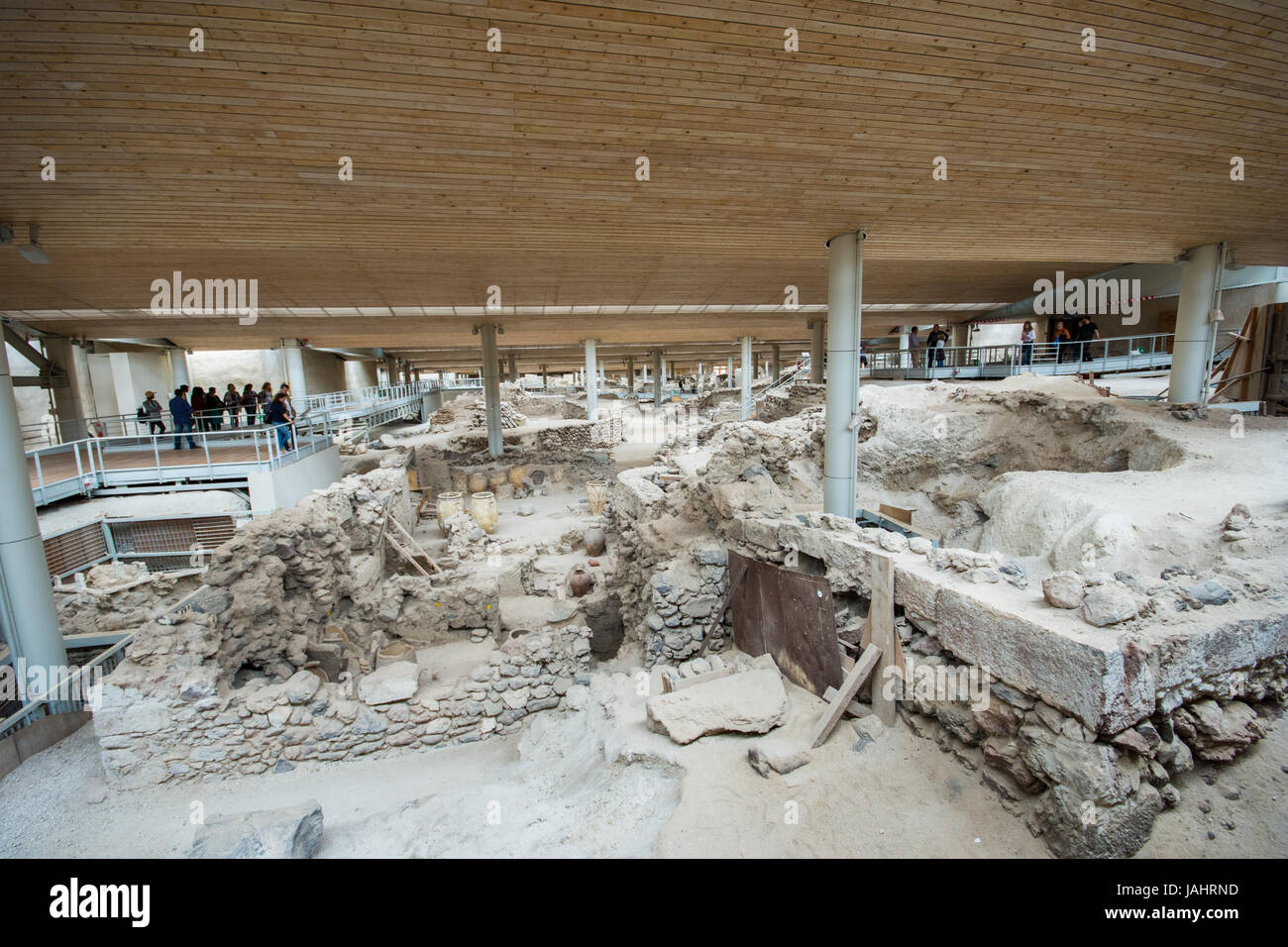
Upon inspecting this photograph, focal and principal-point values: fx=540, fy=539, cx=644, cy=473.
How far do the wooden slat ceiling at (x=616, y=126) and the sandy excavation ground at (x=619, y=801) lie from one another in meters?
5.21

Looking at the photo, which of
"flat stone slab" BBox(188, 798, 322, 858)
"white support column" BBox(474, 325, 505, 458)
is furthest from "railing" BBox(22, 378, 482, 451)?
"flat stone slab" BBox(188, 798, 322, 858)

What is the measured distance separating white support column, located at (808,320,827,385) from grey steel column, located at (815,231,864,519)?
40.5 feet

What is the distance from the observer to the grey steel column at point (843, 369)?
298 inches

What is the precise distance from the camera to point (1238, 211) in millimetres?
8211

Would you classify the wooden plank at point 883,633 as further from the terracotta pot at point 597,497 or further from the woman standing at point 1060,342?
the woman standing at point 1060,342

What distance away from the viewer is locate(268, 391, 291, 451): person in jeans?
11176 millimetres

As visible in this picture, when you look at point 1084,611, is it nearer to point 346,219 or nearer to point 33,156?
point 346,219

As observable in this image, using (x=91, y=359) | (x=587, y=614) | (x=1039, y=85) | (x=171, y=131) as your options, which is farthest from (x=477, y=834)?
(x=91, y=359)

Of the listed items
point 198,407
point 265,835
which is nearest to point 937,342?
point 265,835

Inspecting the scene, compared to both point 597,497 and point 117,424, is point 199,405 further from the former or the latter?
point 597,497

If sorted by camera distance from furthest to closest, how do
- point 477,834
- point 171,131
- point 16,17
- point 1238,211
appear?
point 1238,211, point 477,834, point 171,131, point 16,17

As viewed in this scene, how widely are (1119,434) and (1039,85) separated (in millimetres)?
7556

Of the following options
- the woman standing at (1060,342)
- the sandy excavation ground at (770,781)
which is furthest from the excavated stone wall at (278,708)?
the woman standing at (1060,342)

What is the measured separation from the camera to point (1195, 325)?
34.2 ft
